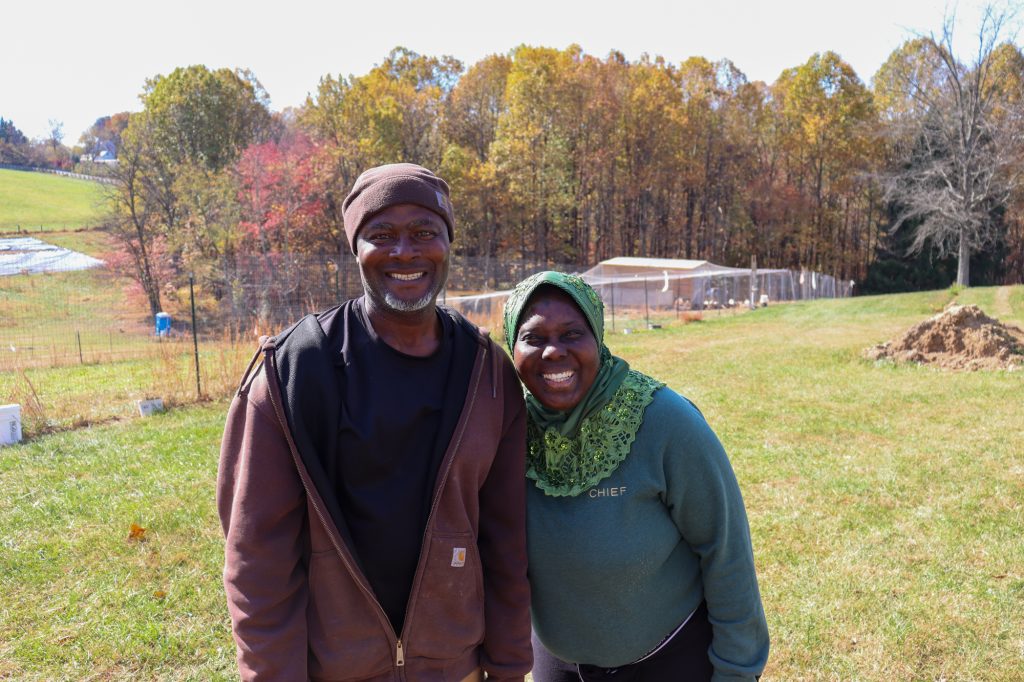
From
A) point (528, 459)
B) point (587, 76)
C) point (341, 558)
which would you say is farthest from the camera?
point (587, 76)

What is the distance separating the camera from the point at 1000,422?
29.6ft

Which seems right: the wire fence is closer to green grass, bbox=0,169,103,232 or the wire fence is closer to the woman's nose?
the woman's nose

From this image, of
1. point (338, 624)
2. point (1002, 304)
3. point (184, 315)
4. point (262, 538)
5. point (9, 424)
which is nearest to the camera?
point (262, 538)

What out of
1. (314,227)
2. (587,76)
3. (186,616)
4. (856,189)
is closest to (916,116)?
(856,189)

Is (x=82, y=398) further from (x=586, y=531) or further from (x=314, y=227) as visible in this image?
(x=314, y=227)

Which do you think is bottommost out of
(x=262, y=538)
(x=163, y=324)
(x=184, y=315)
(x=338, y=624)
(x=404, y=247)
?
(x=184, y=315)

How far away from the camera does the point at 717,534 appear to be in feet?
7.02

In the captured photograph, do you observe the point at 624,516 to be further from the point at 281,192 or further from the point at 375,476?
the point at 281,192

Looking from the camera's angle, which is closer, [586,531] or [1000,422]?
[586,531]

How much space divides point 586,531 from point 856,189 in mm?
51336

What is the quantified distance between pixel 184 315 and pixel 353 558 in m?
28.4

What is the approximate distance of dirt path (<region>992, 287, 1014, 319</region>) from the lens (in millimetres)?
19914

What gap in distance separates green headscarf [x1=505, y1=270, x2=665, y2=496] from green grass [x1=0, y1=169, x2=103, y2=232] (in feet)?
171

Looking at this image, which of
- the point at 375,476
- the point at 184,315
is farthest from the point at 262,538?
the point at 184,315
